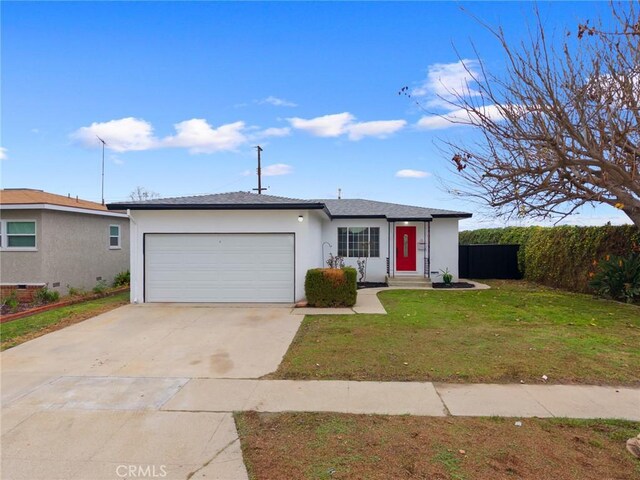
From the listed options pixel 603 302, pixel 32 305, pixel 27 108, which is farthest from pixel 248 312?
pixel 603 302

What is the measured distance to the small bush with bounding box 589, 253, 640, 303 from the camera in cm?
1102

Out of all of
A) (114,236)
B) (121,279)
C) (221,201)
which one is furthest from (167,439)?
(114,236)

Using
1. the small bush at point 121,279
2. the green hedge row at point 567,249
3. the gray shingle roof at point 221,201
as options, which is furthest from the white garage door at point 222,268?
the green hedge row at point 567,249

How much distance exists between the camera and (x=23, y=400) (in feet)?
14.8

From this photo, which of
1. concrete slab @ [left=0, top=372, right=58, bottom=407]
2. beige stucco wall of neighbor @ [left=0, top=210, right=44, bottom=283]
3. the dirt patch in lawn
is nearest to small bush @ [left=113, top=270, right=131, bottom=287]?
beige stucco wall of neighbor @ [left=0, top=210, right=44, bottom=283]

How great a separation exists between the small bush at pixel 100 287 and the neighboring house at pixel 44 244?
0.70 feet

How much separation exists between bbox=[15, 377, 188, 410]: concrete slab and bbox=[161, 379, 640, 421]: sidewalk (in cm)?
24

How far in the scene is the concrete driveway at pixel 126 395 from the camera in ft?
10.4

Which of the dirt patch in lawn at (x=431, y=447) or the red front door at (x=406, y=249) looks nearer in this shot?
the dirt patch in lawn at (x=431, y=447)

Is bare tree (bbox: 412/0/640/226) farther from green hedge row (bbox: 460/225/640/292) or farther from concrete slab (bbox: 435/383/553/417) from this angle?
green hedge row (bbox: 460/225/640/292)

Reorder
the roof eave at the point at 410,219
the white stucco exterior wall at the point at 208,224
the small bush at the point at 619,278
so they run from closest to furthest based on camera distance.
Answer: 1. the small bush at the point at 619,278
2. the white stucco exterior wall at the point at 208,224
3. the roof eave at the point at 410,219

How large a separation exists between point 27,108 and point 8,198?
3369 millimetres

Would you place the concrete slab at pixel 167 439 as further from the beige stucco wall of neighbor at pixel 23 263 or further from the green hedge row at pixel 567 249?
the green hedge row at pixel 567 249

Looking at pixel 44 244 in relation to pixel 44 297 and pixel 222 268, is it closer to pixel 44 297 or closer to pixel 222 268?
pixel 44 297
